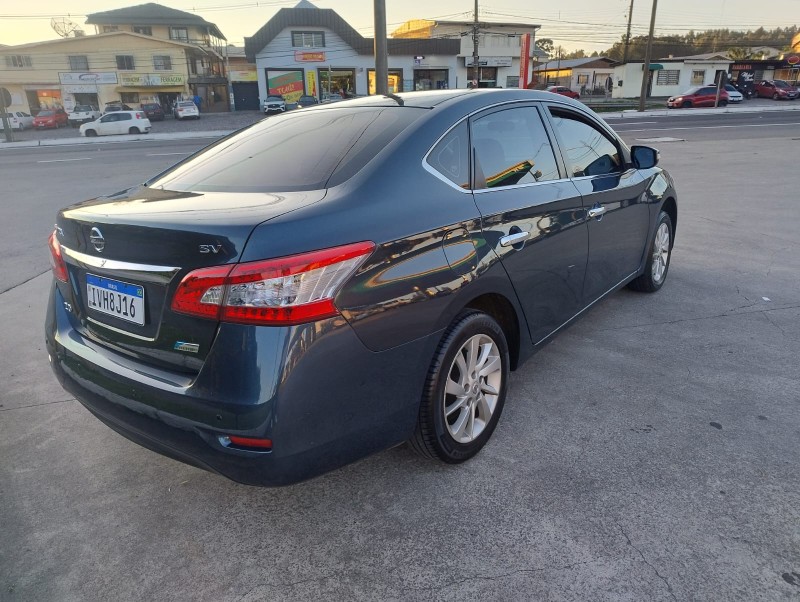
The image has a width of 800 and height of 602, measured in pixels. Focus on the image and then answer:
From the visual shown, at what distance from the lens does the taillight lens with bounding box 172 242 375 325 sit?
1.86m

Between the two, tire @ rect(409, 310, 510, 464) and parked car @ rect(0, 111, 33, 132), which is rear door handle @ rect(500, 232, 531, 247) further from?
parked car @ rect(0, 111, 33, 132)

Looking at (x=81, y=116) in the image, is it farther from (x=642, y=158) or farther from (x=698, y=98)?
(x=642, y=158)

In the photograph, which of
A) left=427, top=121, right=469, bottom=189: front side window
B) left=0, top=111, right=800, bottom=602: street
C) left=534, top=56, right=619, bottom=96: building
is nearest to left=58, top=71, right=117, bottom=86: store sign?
left=534, top=56, right=619, bottom=96: building

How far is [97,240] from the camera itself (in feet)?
7.29

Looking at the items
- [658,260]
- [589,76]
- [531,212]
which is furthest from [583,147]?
[589,76]

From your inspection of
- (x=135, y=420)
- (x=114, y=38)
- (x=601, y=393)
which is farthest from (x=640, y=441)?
(x=114, y=38)

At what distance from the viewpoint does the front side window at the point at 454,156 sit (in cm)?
254

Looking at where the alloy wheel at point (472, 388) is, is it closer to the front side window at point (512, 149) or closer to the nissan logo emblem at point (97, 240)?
the front side window at point (512, 149)

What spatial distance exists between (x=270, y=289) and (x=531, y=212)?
1.56m

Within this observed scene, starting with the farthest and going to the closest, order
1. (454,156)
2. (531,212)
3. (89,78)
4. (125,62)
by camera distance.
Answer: (125,62)
(89,78)
(531,212)
(454,156)

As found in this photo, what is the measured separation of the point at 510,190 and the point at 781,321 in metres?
2.92

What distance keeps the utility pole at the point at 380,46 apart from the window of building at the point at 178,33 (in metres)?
57.3

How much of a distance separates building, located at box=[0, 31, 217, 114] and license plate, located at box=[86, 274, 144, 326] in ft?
176

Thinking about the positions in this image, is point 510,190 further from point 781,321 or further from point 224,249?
point 781,321
